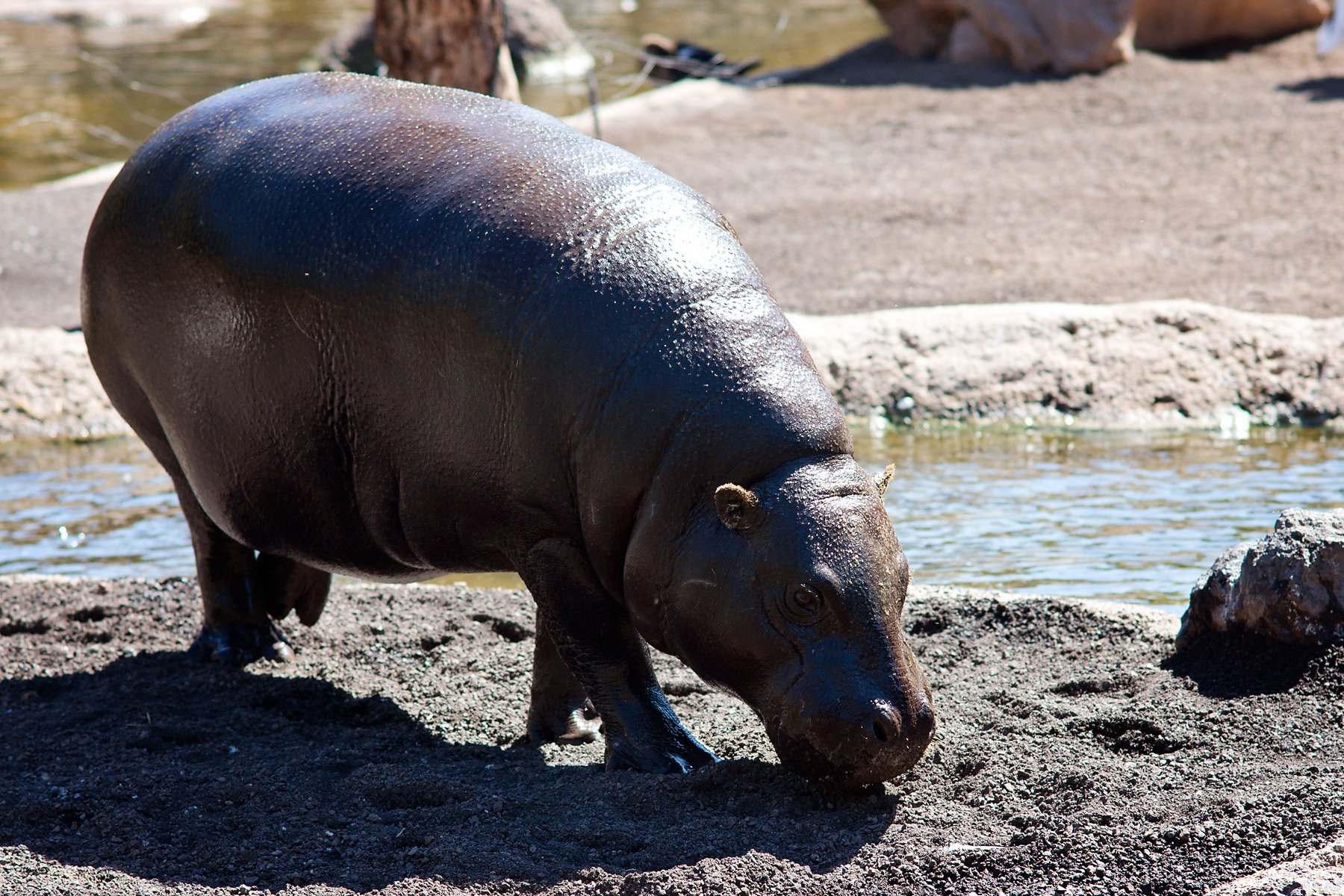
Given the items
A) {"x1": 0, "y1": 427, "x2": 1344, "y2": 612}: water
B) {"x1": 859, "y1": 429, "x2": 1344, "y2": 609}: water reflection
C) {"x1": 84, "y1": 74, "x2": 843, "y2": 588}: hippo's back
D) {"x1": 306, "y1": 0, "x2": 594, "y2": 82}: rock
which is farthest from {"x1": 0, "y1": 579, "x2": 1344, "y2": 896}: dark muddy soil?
{"x1": 306, "y1": 0, "x2": 594, "y2": 82}: rock

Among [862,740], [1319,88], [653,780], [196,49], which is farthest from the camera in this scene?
[196,49]

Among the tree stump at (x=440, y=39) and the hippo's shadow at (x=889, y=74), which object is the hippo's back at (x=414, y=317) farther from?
the hippo's shadow at (x=889, y=74)

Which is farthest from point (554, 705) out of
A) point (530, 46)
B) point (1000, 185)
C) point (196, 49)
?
point (196, 49)

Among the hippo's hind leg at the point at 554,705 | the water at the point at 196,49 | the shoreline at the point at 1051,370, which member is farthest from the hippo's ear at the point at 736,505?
the water at the point at 196,49

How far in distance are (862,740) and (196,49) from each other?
24615 millimetres

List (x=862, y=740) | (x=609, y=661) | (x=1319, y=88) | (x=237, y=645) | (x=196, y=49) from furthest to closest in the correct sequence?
1. (x=196, y=49)
2. (x=1319, y=88)
3. (x=237, y=645)
4. (x=609, y=661)
5. (x=862, y=740)

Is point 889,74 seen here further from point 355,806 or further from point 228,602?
point 355,806

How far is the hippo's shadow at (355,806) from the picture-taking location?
3586 millimetres

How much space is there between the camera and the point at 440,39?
9.95 meters

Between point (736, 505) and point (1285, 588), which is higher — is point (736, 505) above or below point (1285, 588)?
above

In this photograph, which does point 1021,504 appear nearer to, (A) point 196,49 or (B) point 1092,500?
(B) point 1092,500

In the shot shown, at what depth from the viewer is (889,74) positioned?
17781 millimetres

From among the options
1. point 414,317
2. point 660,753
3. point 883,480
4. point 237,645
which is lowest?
point 237,645

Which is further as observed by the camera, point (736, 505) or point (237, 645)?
point (237, 645)
